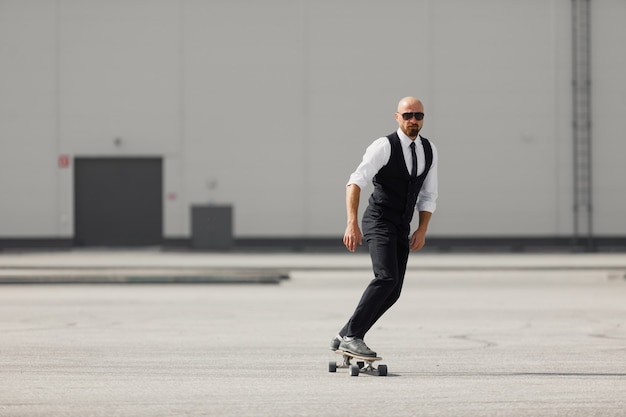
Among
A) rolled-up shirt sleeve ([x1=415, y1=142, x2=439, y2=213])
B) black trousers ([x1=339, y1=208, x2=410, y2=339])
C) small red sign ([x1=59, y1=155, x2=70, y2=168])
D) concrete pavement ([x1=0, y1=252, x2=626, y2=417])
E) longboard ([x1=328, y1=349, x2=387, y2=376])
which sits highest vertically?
small red sign ([x1=59, y1=155, x2=70, y2=168])

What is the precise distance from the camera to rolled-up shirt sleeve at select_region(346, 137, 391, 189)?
7332 mm

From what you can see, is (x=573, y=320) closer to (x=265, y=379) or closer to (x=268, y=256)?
(x=265, y=379)

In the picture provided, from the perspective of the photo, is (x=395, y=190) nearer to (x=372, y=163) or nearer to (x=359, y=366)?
(x=372, y=163)

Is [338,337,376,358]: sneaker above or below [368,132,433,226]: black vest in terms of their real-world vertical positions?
below

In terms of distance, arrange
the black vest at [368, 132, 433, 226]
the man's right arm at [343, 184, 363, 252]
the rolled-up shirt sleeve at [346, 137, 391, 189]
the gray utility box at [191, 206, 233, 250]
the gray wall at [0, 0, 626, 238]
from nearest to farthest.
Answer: the man's right arm at [343, 184, 363, 252]
the rolled-up shirt sleeve at [346, 137, 391, 189]
the black vest at [368, 132, 433, 226]
the gray utility box at [191, 206, 233, 250]
the gray wall at [0, 0, 626, 238]

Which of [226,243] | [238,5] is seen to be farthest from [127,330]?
[238,5]

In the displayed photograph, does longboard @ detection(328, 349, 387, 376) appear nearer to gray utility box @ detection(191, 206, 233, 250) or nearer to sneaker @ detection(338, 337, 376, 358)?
sneaker @ detection(338, 337, 376, 358)

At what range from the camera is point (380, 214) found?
296 inches

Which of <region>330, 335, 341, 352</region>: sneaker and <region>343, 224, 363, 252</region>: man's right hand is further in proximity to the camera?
<region>330, 335, 341, 352</region>: sneaker

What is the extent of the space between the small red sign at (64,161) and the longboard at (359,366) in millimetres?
24080

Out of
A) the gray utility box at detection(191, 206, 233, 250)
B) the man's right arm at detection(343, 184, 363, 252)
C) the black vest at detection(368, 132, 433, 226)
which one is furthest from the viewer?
the gray utility box at detection(191, 206, 233, 250)

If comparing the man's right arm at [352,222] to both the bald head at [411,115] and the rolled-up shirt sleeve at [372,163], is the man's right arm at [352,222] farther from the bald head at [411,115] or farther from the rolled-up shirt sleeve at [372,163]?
the bald head at [411,115]

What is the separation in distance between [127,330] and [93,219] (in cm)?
2093

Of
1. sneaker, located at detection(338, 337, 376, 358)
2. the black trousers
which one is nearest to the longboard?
sneaker, located at detection(338, 337, 376, 358)
